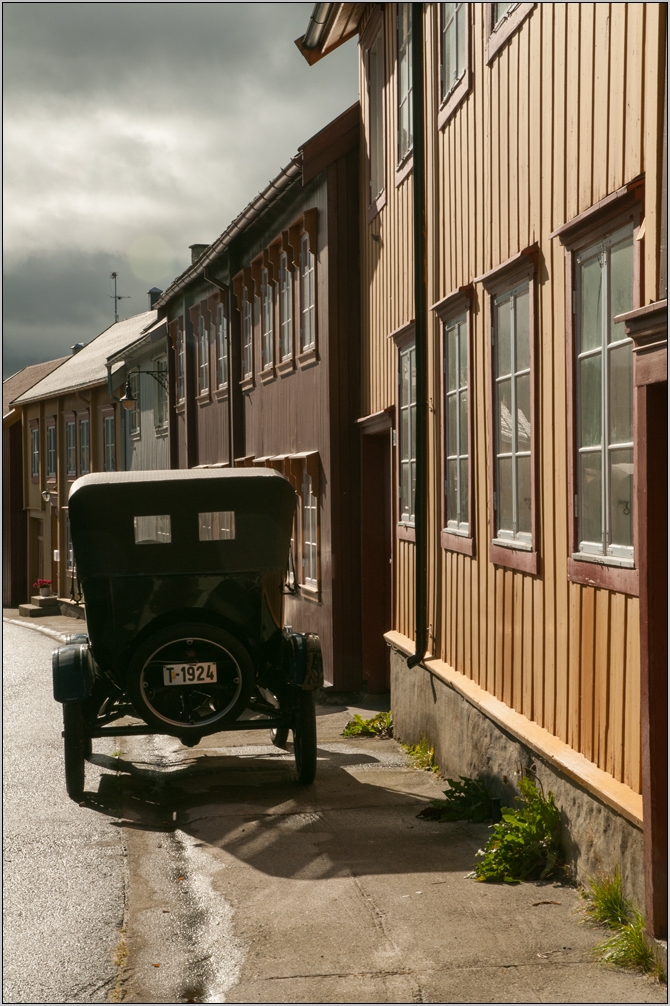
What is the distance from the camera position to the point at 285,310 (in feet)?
54.5

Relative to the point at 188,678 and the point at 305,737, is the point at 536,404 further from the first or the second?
the point at 305,737

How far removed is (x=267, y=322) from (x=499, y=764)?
11656mm

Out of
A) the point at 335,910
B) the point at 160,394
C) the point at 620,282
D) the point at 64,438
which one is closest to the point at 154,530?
the point at 335,910

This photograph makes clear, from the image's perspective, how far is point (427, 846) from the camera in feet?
22.3

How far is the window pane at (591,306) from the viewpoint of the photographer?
18.9ft

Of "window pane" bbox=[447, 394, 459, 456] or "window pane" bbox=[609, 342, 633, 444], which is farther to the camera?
"window pane" bbox=[447, 394, 459, 456]

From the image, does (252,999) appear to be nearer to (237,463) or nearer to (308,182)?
(308,182)

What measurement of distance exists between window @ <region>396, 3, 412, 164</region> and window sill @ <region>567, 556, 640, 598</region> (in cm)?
559

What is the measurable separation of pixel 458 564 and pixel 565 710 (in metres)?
2.71

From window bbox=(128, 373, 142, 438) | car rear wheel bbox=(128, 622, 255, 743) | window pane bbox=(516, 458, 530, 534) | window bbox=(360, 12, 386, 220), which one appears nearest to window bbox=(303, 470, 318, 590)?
window bbox=(360, 12, 386, 220)

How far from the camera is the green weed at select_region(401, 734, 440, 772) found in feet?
30.6

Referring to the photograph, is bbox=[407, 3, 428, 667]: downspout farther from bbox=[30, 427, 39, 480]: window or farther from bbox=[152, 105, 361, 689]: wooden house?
bbox=[30, 427, 39, 480]: window

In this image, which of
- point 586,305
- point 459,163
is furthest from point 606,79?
point 459,163

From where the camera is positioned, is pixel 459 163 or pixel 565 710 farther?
pixel 459 163
